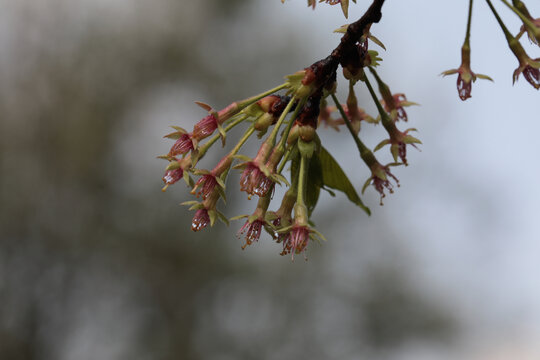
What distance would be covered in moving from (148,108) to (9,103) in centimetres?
255

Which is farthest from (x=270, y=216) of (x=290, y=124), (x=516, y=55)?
(x=516, y=55)

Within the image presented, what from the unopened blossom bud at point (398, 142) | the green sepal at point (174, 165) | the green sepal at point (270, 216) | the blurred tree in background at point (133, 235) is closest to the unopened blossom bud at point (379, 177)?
the unopened blossom bud at point (398, 142)

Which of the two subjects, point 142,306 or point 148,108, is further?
point 148,108

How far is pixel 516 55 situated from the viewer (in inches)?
Result: 24.0

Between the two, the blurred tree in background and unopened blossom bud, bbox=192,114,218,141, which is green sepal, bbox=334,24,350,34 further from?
the blurred tree in background

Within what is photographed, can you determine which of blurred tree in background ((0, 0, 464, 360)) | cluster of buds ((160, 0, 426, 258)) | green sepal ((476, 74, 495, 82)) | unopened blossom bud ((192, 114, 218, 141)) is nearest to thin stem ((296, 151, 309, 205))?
cluster of buds ((160, 0, 426, 258))

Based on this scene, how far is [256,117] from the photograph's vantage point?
2.11 feet

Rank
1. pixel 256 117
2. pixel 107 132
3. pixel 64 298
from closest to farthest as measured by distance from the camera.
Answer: pixel 256 117, pixel 64 298, pixel 107 132

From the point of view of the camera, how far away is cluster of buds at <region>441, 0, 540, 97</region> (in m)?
0.57

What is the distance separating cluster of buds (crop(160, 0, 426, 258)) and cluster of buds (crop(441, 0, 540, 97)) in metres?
0.10

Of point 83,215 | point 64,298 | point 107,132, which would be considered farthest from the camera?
point 107,132

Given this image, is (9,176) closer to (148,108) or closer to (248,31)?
(148,108)

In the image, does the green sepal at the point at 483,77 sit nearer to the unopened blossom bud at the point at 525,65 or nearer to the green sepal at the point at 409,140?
the unopened blossom bud at the point at 525,65

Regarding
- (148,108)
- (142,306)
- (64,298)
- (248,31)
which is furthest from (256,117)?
(248,31)
